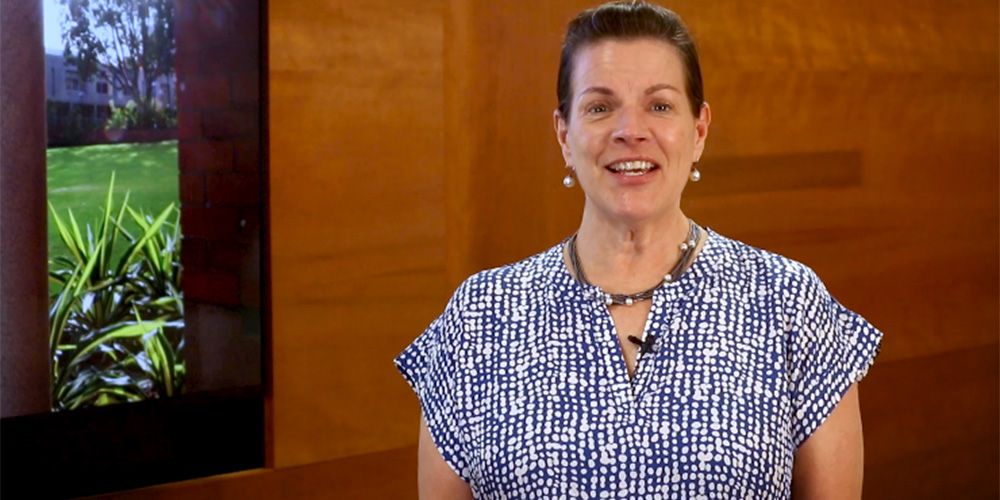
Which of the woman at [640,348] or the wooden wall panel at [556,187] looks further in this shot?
the wooden wall panel at [556,187]

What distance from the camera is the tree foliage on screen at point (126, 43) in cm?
265

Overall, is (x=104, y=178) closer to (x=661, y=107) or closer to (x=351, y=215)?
(x=351, y=215)

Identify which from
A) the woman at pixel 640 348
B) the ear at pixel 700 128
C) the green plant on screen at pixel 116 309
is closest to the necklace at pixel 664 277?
the woman at pixel 640 348

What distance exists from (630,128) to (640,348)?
29 centimetres

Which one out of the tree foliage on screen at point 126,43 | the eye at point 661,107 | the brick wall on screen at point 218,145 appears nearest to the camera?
the eye at point 661,107

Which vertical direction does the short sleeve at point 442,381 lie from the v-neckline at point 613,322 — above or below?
below

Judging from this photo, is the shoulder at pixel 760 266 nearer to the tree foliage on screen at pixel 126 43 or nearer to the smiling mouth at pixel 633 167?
the smiling mouth at pixel 633 167

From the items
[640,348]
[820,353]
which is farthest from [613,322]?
[820,353]

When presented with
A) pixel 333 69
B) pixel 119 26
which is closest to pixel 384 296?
pixel 333 69

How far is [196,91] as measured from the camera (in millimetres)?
2832

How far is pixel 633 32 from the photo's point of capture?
6.10 ft

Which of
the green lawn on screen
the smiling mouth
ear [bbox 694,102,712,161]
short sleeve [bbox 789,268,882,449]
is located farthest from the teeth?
the green lawn on screen

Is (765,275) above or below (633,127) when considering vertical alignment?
below

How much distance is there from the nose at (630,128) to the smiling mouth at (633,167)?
0.03 metres
